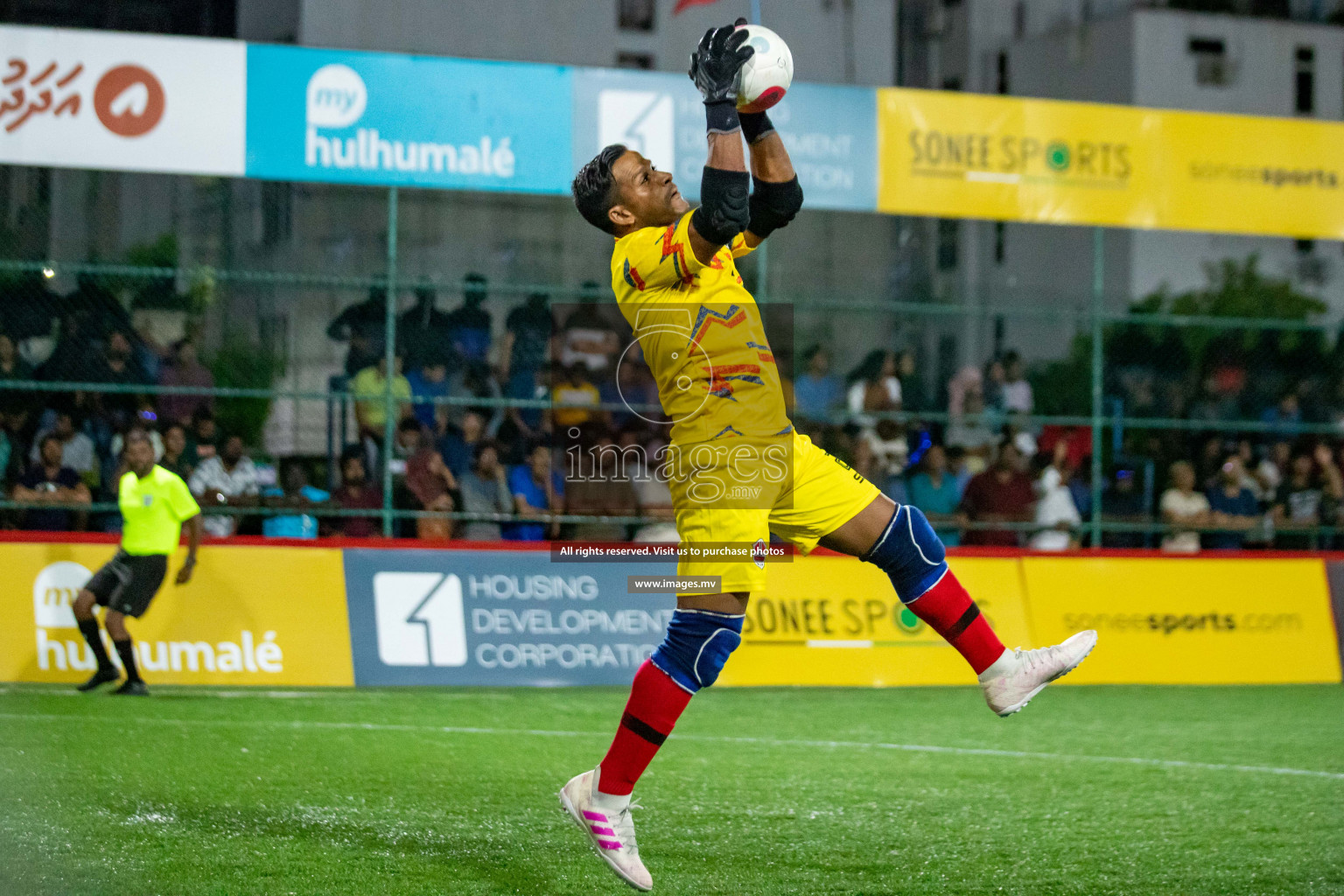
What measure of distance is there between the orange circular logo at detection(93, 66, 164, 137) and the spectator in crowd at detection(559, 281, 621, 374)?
3.90m

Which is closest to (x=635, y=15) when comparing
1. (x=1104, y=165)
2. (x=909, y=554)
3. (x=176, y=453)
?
(x=1104, y=165)

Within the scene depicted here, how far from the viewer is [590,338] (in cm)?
1382

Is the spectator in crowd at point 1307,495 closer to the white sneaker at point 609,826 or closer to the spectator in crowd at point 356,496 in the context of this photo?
the spectator in crowd at point 356,496

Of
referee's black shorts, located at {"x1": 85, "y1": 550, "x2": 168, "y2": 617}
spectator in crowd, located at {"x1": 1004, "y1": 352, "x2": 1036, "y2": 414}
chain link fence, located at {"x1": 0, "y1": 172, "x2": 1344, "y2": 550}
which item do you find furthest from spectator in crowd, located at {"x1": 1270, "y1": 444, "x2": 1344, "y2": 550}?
referee's black shorts, located at {"x1": 85, "y1": 550, "x2": 168, "y2": 617}

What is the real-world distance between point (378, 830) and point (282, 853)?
0.53 m

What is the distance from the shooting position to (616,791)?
488 centimetres

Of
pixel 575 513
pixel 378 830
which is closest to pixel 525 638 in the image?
pixel 575 513

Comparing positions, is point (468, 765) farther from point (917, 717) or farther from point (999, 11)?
point (999, 11)

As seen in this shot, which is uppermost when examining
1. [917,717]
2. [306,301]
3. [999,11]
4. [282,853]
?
[999,11]

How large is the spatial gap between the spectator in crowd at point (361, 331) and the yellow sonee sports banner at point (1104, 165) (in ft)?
14.9

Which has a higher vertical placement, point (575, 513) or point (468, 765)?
point (575, 513)

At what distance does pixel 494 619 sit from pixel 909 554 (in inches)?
284

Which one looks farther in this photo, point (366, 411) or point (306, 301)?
point (306, 301)

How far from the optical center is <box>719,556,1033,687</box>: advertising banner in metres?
12.2
